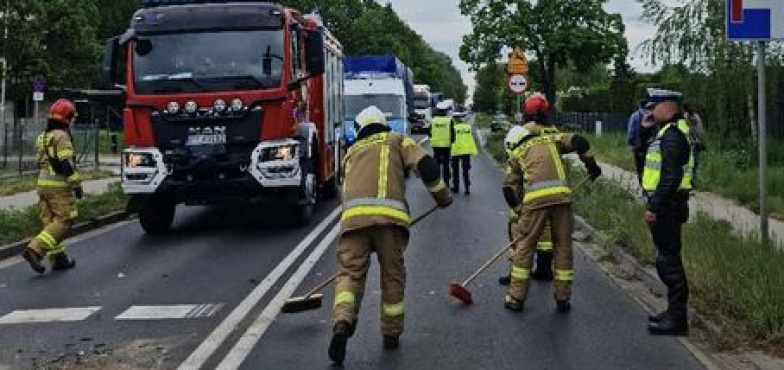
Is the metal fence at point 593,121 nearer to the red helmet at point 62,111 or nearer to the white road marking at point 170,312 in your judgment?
the red helmet at point 62,111

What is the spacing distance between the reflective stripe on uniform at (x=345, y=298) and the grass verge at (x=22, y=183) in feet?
47.1

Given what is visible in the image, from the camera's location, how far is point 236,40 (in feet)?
43.5

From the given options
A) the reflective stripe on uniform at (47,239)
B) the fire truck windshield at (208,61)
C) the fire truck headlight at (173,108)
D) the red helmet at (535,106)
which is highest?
the fire truck windshield at (208,61)

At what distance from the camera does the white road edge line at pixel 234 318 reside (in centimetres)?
659

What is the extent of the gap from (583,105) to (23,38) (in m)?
33.8

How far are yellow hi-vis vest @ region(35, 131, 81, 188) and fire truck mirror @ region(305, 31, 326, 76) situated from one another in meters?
3.94

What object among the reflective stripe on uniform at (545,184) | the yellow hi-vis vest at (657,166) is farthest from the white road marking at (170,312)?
the yellow hi-vis vest at (657,166)

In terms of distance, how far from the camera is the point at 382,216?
6.69m

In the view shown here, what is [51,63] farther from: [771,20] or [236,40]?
[771,20]

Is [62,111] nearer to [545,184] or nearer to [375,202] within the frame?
[375,202]

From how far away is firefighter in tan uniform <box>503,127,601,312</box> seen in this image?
318 inches

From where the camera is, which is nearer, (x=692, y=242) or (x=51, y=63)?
(x=692, y=242)

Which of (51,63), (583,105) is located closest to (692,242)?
(51,63)

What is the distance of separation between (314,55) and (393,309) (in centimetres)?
754
